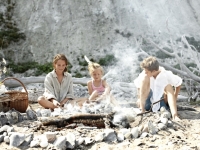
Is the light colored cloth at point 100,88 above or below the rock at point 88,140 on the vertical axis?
above

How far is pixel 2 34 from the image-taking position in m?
10.8

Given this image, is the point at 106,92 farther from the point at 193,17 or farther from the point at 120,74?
the point at 193,17

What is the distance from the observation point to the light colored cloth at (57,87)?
4617mm

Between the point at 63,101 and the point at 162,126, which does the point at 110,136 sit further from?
the point at 63,101

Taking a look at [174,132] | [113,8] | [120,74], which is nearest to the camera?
[174,132]

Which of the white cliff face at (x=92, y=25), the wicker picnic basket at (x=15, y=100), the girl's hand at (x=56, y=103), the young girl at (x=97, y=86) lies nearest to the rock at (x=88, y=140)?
the wicker picnic basket at (x=15, y=100)

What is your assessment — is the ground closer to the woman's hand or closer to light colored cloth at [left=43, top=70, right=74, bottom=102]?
the woman's hand

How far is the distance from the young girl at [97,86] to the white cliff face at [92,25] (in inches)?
217

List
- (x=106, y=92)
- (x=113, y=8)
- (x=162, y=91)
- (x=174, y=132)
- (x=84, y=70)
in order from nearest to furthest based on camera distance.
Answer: (x=174, y=132)
(x=162, y=91)
(x=106, y=92)
(x=84, y=70)
(x=113, y=8)

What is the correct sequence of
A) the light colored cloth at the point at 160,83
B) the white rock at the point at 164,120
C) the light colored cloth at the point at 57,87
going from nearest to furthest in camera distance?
the white rock at the point at 164,120 → the light colored cloth at the point at 160,83 → the light colored cloth at the point at 57,87

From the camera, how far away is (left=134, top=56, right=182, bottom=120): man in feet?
12.9

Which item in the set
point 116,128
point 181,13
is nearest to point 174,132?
point 116,128

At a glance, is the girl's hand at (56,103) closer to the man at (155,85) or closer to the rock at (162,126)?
the man at (155,85)

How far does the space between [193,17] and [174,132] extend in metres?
10.3
